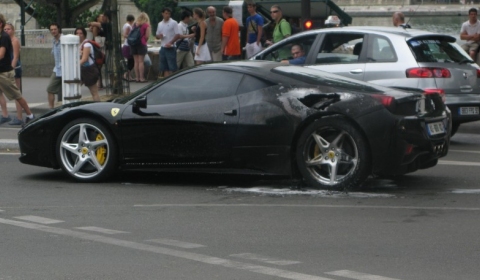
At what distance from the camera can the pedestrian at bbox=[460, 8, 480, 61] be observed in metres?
22.2

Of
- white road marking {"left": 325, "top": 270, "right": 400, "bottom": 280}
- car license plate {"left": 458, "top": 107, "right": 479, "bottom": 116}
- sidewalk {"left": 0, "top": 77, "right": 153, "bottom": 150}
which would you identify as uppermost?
car license plate {"left": 458, "top": 107, "right": 479, "bottom": 116}

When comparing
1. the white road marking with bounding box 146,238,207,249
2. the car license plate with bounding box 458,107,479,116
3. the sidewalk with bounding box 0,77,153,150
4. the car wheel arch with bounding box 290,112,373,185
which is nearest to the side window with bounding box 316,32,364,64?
the car license plate with bounding box 458,107,479,116

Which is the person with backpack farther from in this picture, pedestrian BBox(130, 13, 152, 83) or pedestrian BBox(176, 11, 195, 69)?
pedestrian BBox(176, 11, 195, 69)

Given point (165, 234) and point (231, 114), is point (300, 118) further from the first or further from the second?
point (165, 234)

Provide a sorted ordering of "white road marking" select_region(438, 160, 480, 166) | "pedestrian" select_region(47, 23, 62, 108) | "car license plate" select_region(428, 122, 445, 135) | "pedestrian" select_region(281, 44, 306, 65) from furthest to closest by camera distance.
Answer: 1. "pedestrian" select_region(47, 23, 62, 108)
2. "pedestrian" select_region(281, 44, 306, 65)
3. "white road marking" select_region(438, 160, 480, 166)
4. "car license plate" select_region(428, 122, 445, 135)

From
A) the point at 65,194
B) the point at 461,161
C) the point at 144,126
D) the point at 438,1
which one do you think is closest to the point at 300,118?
the point at 144,126

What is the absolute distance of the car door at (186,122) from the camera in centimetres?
1086

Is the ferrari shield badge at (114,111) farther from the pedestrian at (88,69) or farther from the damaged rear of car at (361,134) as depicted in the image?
the pedestrian at (88,69)

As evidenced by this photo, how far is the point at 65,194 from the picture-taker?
10672 mm

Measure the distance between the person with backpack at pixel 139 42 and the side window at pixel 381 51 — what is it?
11.4 m

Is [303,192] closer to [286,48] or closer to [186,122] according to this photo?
[186,122]

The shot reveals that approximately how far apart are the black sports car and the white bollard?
4.70 meters

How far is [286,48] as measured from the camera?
1612cm

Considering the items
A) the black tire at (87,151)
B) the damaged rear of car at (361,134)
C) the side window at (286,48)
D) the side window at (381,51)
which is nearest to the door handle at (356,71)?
the side window at (381,51)
